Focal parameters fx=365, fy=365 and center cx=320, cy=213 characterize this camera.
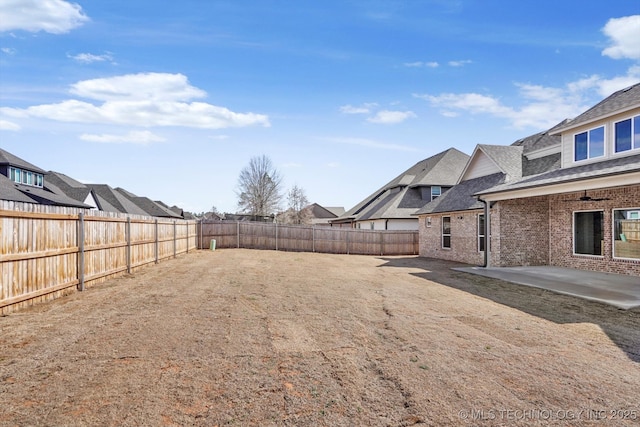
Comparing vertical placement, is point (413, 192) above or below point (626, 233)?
above

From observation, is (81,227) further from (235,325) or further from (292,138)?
(292,138)

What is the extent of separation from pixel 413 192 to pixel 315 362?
23.3 meters

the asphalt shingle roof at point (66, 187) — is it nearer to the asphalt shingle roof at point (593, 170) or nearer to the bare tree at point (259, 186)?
the bare tree at point (259, 186)

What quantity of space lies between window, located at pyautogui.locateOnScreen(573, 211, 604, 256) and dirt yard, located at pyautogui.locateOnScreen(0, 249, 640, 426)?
598 cm

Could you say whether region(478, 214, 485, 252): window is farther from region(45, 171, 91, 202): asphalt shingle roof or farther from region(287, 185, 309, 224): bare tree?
region(287, 185, 309, 224): bare tree

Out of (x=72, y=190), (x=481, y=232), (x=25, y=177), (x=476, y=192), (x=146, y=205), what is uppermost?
(x=25, y=177)

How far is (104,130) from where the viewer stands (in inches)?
744

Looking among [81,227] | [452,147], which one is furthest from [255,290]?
[452,147]

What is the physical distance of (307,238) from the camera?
2344 cm

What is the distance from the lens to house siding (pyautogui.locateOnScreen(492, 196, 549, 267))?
14.0m

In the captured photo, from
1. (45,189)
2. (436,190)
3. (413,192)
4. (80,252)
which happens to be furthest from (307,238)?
(45,189)

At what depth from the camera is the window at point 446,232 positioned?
A: 59.6 ft

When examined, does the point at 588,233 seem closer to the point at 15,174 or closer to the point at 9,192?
the point at 9,192

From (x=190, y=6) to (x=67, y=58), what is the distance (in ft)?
15.6
